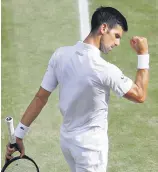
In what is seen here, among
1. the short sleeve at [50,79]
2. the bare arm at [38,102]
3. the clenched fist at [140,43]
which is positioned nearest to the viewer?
the clenched fist at [140,43]

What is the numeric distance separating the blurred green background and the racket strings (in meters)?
1.17

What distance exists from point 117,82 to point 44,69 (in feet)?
14.7

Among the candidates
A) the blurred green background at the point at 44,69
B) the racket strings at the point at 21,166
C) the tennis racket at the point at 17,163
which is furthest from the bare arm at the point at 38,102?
the blurred green background at the point at 44,69

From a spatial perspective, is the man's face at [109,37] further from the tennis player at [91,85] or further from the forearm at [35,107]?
the forearm at [35,107]

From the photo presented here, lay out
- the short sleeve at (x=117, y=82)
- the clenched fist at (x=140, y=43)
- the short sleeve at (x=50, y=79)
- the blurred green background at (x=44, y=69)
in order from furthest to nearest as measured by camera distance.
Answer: the blurred green background at (x=44, y=69)
the short sleeve at (x=50, y=79)
the clenched fist at (x=140, y=43)
the short sleeve at (x=117, y=82)

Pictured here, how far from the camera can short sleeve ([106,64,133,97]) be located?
193 inches

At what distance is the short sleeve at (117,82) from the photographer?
16.0ft

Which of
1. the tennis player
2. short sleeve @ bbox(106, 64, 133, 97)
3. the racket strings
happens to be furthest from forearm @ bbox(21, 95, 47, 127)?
short sleeve @ bbox(106, 64, 133, 97)

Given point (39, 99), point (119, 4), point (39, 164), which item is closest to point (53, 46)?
point (119, 4)

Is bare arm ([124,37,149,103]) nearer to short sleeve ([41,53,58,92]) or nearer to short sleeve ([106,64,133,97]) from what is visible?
short sleeve ([106,64,133,97])

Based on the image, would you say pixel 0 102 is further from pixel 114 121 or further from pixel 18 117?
pixel 114 121

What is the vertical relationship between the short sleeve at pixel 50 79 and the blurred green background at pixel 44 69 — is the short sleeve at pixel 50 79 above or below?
above

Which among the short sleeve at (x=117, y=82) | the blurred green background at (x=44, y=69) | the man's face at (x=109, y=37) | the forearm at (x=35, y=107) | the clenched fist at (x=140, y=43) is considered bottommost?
the blurred green background at (x=44, y=69)

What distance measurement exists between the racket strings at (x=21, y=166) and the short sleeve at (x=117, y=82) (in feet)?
4.77
